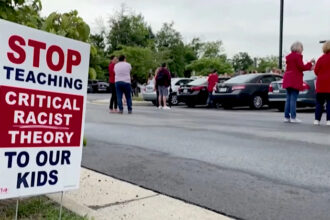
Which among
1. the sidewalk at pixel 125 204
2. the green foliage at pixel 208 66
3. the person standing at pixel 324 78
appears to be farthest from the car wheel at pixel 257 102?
the green foliage at pixel 208 66

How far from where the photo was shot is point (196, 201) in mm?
3682

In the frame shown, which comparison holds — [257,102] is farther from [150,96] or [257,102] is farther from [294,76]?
[294,76]

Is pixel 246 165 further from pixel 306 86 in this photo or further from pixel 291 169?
pixel 306 86

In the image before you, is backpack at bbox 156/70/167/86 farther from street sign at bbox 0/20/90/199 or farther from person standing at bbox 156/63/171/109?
street sign at bbox 0/20/90/199

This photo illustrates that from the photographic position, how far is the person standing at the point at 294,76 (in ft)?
32.6

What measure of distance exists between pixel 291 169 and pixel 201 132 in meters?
3.48

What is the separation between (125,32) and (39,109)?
55.5 m

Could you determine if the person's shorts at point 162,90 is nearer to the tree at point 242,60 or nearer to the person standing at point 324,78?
the person standing at point 324,78

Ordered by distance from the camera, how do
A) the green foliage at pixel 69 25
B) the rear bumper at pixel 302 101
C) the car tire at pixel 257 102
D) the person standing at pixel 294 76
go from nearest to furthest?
the green foliage at pixel 69 25, the person standing at pixel 294 76, the rear bumper at pixel 302 101, the car tire at pixel 257 102

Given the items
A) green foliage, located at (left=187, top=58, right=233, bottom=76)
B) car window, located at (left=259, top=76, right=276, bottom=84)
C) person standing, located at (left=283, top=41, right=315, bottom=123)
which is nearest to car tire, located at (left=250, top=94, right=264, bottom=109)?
car window, located at (left=259, top=76, right=276, bottom=84)

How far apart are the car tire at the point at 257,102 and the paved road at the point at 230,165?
8.66 m

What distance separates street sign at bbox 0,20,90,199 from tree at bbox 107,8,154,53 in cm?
5423

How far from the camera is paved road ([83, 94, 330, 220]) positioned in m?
3.65

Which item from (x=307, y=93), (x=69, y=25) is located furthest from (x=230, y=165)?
(x=307, y=93)
